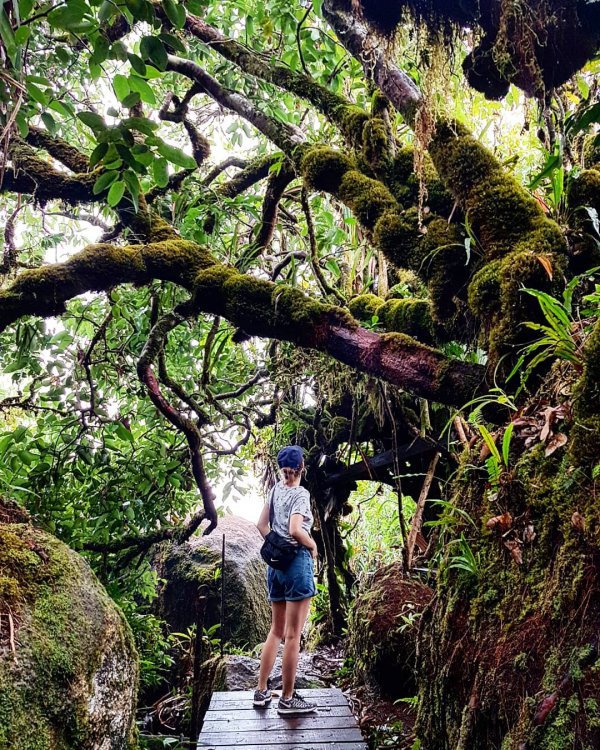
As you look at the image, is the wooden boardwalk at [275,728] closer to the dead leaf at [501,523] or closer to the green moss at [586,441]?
the dead leaf at [501,523]

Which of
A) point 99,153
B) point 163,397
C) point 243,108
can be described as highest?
point 243,108

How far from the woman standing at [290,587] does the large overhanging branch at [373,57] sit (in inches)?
95.0

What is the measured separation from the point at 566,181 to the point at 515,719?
8.10 feet

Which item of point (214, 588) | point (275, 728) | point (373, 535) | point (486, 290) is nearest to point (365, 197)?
point (486, 290)

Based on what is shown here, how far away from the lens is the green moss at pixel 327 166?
349 cm

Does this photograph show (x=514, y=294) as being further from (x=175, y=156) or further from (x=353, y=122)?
(x=353, y=122)

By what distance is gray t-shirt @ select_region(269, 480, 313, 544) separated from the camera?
380 centimetres

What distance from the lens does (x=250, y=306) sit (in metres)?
3.29

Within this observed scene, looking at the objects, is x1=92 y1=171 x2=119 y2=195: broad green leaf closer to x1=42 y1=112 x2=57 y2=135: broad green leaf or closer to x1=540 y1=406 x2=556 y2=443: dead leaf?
x1=42 y1=112 x2=57 y2=135: broad green leaf

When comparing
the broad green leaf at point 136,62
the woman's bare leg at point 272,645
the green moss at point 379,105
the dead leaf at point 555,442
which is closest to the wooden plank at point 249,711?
the woman's bare leg at point 272,645

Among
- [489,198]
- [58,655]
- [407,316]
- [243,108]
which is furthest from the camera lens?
[243,108]

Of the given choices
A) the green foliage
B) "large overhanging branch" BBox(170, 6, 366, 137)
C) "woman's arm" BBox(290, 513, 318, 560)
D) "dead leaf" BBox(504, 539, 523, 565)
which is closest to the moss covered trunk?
"dead leaf" BBox(504, 539, 523, 565)

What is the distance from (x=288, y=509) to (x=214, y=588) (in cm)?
402

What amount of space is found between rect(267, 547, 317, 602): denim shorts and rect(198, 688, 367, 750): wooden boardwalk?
0.73 meters
